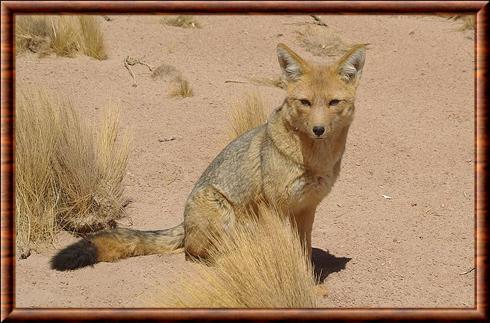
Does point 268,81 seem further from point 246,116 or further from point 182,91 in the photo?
point 246,116

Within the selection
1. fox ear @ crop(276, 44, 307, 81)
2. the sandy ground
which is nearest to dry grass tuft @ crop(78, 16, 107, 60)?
the sandy ground

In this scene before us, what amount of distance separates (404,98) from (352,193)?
3257mm

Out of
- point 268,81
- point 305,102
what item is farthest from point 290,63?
point 268,81

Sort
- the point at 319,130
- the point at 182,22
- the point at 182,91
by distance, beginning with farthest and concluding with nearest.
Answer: the point at 182,22
the point at 182,91
the point at 319,130

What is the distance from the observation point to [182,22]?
12.9m

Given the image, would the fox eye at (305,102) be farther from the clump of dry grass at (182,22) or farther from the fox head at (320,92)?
the clump of dry grass at (182,22)

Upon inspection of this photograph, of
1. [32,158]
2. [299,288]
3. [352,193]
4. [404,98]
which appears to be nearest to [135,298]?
[299,288]

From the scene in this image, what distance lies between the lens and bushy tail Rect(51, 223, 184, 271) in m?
5.23

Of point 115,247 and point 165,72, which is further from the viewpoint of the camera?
point 165,72

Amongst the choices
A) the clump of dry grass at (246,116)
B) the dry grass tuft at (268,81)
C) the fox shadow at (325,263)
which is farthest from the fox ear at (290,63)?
the dry grass tuft at (268,81)

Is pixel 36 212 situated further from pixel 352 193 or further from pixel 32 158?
pixel 352 193

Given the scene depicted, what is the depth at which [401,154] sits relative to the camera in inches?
321

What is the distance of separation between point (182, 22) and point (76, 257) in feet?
27.7

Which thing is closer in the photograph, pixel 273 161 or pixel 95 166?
pixel 273 161
